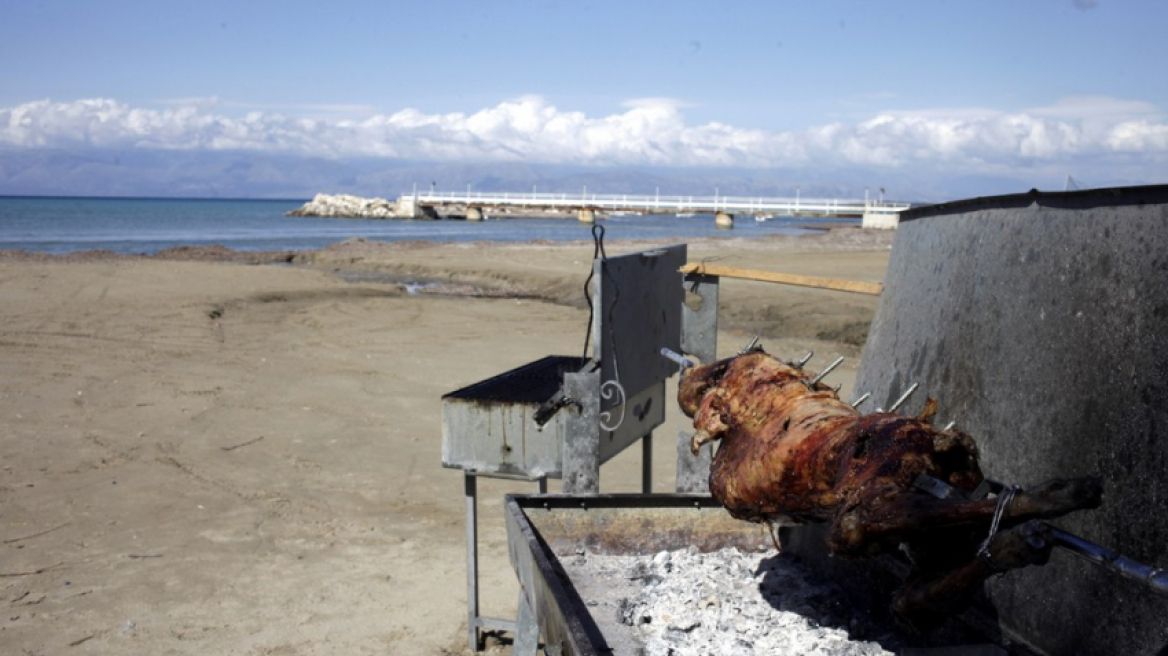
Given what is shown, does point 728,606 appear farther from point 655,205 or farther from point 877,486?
point 655,205

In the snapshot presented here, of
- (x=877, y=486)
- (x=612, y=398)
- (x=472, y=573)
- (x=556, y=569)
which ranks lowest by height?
(x=472, y=573)

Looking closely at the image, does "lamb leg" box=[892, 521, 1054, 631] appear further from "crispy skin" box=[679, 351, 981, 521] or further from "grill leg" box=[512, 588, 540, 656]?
"grill leg" box=[512, 588, 540, 656]

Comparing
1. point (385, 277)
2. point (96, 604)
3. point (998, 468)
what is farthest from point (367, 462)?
point (385, 277)

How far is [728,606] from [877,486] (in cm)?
157

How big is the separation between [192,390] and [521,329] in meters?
6.62

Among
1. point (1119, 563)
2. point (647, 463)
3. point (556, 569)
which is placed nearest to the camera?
point (1119, 563)

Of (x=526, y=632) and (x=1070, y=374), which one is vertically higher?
(x=1070, y=374)

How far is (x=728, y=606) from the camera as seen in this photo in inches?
158

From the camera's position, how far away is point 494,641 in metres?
6.50

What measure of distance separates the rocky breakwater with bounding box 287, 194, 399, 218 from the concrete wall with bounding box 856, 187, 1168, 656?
3484 inches

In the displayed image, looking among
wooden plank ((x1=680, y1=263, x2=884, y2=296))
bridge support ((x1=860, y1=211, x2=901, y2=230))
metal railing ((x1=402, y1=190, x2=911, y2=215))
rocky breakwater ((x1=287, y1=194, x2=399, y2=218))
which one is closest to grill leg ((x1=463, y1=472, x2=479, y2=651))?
wooden plank ((x1=680, y1=263, x2=884, y2=296))

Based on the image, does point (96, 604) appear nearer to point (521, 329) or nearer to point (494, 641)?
point (494, 641)

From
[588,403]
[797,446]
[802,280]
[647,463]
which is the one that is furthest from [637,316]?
[797,446]

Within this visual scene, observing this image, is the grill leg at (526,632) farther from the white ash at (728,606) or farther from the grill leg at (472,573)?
the grill leg at (472,573)
